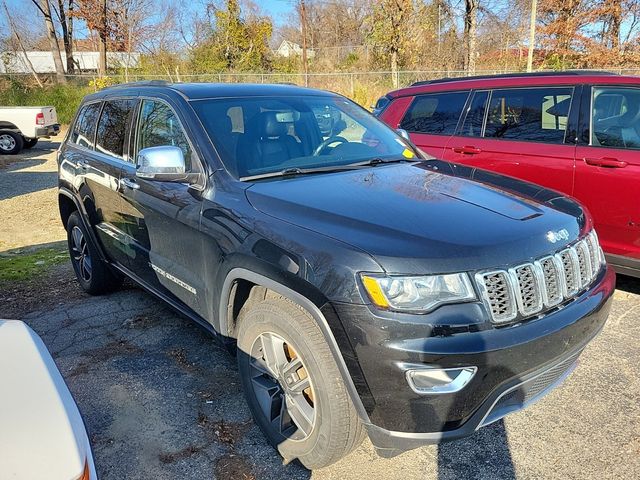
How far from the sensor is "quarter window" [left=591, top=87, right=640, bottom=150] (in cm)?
442

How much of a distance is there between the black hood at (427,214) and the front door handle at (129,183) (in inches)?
48.1

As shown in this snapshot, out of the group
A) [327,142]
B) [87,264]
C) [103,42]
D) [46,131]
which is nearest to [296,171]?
[327,142]

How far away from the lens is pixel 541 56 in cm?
2570

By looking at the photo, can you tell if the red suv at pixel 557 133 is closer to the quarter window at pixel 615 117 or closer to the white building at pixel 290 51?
the quarter window at pixel 615 117

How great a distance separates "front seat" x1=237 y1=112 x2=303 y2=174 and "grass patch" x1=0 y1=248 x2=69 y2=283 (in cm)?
382

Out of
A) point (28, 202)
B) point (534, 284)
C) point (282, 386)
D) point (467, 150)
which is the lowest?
point (28, 202)

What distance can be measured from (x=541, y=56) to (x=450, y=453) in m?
27.2

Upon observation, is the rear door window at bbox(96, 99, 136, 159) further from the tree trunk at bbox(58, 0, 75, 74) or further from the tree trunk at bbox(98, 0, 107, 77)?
the tree trunk at bbox(58, 0, 75, 74)

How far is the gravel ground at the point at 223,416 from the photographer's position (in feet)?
8.41

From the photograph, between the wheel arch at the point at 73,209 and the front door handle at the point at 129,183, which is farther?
the wheel arch at the point at 73,209

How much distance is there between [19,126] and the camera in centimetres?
1644

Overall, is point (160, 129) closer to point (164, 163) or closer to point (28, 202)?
point (164, 163)

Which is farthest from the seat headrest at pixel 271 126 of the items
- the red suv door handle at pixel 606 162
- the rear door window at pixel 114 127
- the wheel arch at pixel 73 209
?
the red suv door handle at pixel 606 162

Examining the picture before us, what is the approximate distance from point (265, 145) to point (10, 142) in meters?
16.5
